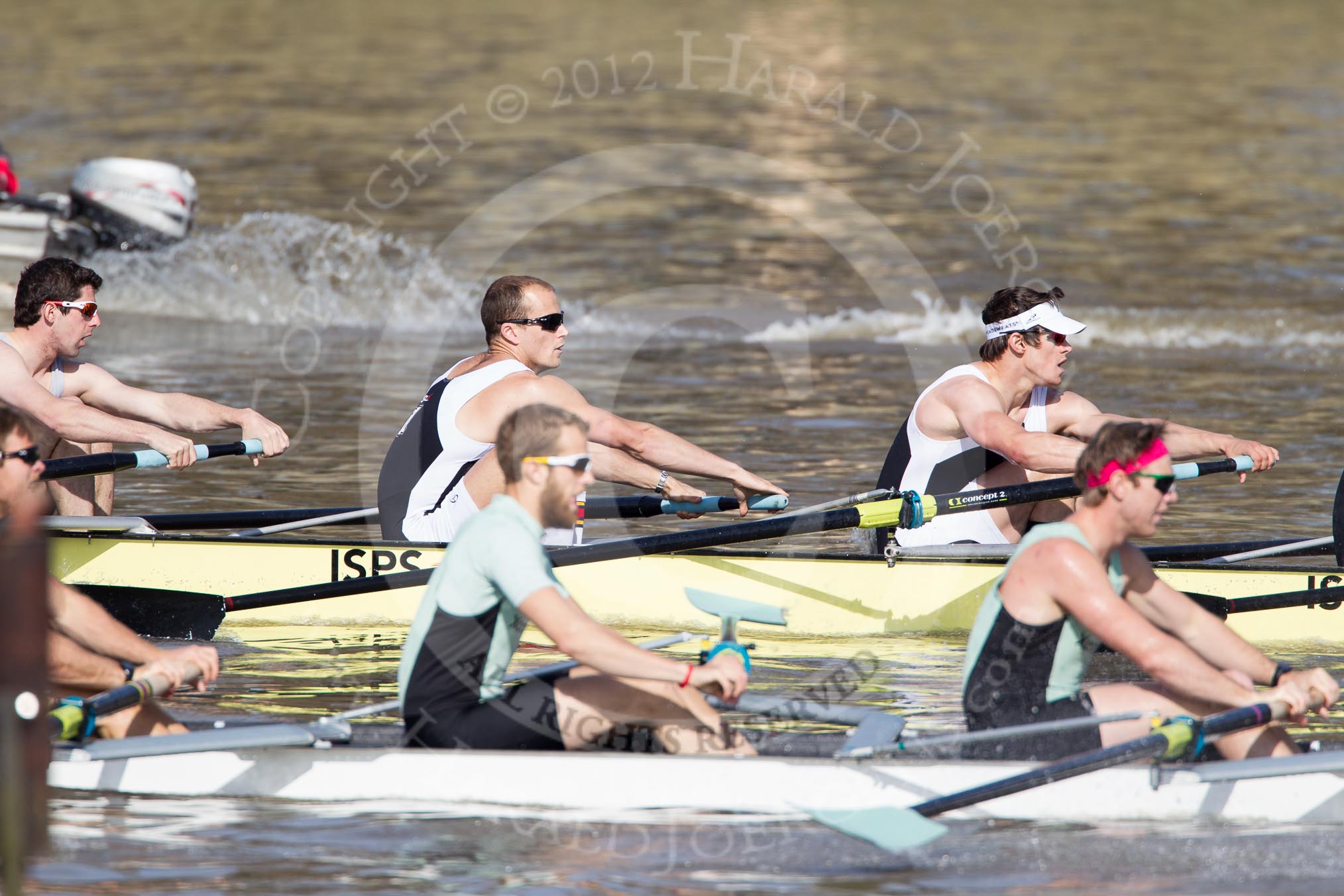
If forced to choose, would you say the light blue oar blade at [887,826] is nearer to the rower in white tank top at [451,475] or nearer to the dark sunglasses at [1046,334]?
the rower in white tank top at [451,475]

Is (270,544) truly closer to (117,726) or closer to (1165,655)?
(117,726)

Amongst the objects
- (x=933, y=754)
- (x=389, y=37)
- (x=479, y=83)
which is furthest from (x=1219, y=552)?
(x=389, y=37)

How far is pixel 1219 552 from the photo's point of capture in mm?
8461

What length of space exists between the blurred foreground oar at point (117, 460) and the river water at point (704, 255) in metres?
0.93

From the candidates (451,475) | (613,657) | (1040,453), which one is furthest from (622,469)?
(613,657)

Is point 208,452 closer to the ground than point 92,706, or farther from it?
farther from it

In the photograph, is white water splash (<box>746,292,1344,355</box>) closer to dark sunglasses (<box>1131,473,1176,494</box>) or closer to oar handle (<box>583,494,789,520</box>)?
oar handle (<box>583,494,789,520</box>)

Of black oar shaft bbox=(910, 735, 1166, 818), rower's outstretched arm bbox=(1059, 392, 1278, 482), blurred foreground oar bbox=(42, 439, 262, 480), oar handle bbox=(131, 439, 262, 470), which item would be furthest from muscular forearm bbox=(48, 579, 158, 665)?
rower's outstretched arm bbox=(1059, 392, 1278, 482)

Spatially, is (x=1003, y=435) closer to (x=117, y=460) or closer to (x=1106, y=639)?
(x=1106, y=639)

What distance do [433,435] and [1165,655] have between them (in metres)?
3.61

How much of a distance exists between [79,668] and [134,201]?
11.4 metres

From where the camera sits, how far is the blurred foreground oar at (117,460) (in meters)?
7.98

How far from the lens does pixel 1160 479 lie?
5.48 meters

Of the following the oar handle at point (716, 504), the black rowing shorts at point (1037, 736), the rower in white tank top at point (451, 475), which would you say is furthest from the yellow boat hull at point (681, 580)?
the black rowing shorts at point (1037, 736)
